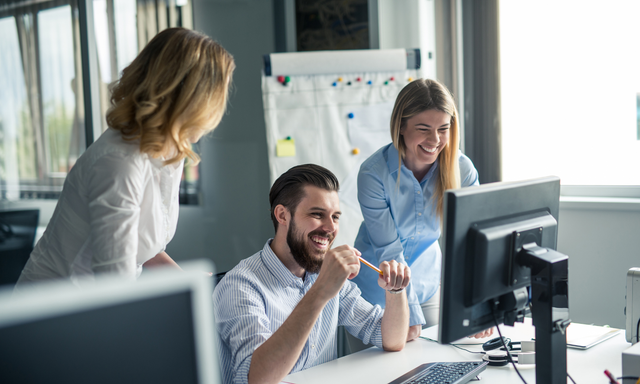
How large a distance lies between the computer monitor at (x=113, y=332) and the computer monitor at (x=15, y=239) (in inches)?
78.3

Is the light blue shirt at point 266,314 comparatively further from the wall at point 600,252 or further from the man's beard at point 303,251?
the wall at point 600,252

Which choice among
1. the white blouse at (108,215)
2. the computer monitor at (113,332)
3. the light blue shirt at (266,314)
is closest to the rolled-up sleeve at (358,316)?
the light blue shirt at (266,314)

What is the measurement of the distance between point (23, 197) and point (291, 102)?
1.29 meters

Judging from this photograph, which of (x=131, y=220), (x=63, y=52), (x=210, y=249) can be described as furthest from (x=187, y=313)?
(x=210, y=249)

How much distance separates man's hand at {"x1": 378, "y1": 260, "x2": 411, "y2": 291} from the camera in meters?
1.44

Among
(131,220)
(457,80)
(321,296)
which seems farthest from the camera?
(457,80)

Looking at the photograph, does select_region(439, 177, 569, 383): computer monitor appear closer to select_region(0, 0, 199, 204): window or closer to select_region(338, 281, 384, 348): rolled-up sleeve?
select_region(338, 281, 384, 348): rolled-up sleeve

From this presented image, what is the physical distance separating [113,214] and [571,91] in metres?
2.70

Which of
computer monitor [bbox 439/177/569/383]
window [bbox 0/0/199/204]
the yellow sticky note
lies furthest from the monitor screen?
window [bbox 0/0/199/204]

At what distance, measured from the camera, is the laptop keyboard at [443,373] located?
1230mm

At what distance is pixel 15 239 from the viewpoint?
2.15m

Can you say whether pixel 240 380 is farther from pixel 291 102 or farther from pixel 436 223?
pixel 291 102

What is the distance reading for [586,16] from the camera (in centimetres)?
287

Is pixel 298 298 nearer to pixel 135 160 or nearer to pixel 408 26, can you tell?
pixel 135 160
